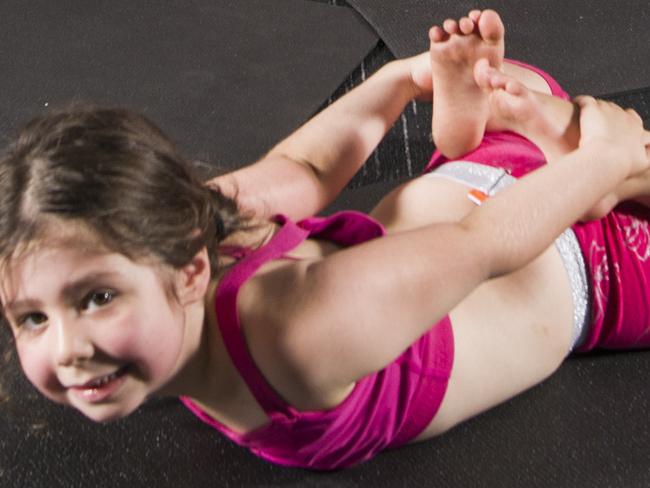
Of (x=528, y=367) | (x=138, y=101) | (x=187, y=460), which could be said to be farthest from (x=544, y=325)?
(x=138, y=101)

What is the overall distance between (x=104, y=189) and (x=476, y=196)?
0.45 meters

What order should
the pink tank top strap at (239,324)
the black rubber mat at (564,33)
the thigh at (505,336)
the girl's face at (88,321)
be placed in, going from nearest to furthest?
the girl's face at (88,321) < the pink tank top strap at (239,324) < the thigh at (505,336) < the black rubber mat at (564,33)

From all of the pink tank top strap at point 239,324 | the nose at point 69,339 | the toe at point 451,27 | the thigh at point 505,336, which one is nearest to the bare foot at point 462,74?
the toe at point 451,27

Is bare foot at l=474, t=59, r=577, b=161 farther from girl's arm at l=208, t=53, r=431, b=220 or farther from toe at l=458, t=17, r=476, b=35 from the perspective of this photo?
girl's arm at l=208, t=53, r=431, b=220

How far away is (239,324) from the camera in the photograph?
0.83 meters

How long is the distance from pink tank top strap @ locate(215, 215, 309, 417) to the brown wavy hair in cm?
4

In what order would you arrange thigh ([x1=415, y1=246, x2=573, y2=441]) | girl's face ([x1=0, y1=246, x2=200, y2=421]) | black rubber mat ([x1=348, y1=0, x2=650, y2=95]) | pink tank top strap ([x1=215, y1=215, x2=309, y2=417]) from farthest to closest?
black rubber mat ([x1=348, y1=0, x2=650, y2=95])
thigh ([x1=415, y1=246, x2=573, y2=441])
pink tank top strap ([x1=215, y1=215, x2=309, y2=417])
girl's face ([x1=0, y1=246, x2=200, y2=421])

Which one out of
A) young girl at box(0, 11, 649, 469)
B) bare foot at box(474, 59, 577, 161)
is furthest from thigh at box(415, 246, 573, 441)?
bare foot at box(474, 59, 577, 161)

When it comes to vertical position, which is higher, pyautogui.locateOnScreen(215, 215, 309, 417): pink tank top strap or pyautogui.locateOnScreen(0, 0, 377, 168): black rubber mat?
pyautogui.locateOnScreen(215, 215, 309, 417): pink tank top strap

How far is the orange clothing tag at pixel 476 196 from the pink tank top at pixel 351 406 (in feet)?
0.48

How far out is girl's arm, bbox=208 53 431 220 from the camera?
3.47ft

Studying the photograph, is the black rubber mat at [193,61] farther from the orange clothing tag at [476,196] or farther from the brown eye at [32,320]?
the brown eye at [32,320]

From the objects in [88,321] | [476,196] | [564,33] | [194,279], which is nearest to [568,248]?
[476,196]

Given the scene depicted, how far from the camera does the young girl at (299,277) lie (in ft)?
2.44
